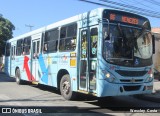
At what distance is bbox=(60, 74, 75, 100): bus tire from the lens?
12.4 metres

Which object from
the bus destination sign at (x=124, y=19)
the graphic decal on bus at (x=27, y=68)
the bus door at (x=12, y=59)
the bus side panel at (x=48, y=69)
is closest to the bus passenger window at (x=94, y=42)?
the bus destination sign at (x=124, y=19)

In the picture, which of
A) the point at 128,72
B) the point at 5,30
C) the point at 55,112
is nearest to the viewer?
the point at 55,112

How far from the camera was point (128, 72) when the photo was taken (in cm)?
1078

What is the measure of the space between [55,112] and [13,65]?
11031mm

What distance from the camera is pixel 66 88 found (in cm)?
1268

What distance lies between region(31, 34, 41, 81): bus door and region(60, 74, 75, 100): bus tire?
10.1ft

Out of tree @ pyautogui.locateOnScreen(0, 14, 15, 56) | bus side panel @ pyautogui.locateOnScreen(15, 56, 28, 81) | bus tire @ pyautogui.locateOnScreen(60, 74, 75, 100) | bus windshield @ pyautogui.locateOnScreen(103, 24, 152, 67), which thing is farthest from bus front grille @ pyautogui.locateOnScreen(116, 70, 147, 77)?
tree @ pyautogui.locateOnScreen(0, 14, 15, 56)

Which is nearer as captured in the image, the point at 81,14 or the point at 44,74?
the point at 81,14

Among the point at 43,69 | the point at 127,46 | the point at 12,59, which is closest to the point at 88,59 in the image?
the point at 127,46

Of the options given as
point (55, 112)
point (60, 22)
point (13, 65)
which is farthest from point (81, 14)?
point (13, 65)

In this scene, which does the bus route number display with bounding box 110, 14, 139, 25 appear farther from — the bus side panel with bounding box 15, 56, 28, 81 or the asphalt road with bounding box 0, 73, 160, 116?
the bus side panel with bounding box 15, 56, 28, 81

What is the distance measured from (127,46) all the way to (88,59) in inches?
55.6

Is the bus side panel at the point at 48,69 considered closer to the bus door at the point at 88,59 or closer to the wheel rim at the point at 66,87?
the wheel rim at the point at 66,87

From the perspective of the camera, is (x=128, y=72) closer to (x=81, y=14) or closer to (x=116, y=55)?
(x=116, y=55)
